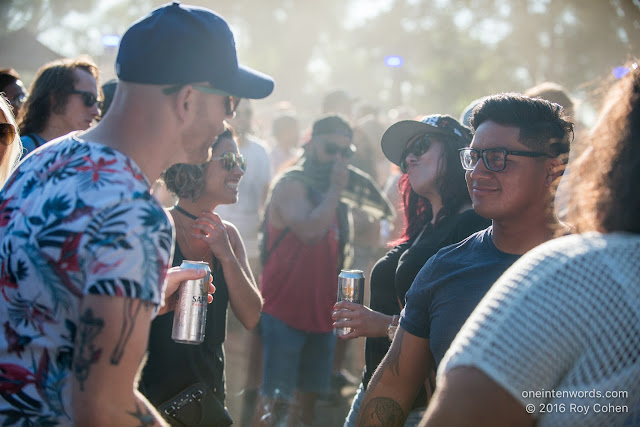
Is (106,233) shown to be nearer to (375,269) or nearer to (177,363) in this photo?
(177,363)

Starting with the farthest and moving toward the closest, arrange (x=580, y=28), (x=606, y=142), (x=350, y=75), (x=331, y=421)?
(x=350, y=75) < (x=580, y=28) < (x=331, y=421) < (x=606, y=142)

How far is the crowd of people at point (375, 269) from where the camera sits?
3.92ft

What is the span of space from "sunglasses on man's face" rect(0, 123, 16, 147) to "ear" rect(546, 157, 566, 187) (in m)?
2.34

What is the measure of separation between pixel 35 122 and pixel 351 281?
2309 mm

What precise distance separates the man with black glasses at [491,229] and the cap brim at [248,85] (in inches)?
34.8

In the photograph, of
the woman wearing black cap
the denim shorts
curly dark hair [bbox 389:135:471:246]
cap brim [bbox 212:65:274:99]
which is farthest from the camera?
the denim shorts

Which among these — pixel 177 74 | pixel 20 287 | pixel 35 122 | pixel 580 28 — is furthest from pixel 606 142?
pixel 580 28

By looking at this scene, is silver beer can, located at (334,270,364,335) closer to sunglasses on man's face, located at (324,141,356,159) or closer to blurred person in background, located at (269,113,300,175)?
sunglasses on man's face, located at (324,141,356,159)

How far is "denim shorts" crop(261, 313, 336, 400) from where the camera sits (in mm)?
4469

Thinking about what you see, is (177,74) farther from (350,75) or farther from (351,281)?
(350,75)

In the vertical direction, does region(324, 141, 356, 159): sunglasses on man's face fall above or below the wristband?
above

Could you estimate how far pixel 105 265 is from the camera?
1.39 m

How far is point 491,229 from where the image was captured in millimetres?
2342

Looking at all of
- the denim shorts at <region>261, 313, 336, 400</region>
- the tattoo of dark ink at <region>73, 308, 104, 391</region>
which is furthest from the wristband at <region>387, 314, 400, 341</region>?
the denim shorts at <region>261, 313, 336, 400</region>
